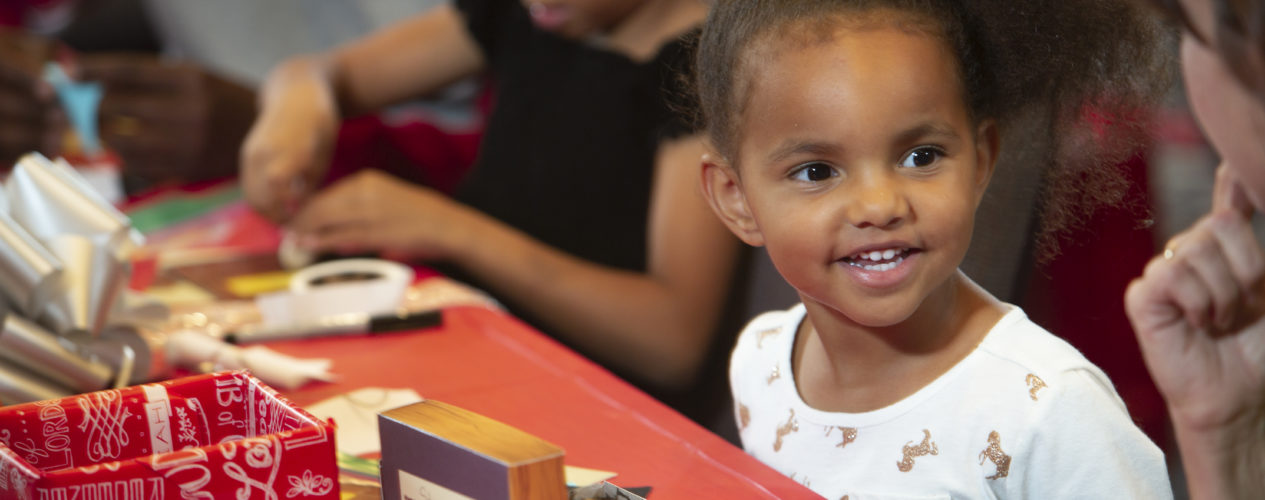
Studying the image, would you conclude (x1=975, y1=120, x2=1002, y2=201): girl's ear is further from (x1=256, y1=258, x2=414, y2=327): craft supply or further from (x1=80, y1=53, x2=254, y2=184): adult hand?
(x1=80, y1=53, x2=254, y2=184): adult hand

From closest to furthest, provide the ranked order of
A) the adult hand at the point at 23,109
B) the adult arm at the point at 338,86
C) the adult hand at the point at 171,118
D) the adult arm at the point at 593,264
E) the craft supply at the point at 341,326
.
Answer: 1. the craft supply at the point at 341,326
2. the adult arm at the point at 593,264
3. the adult arm at the point at 338,86
4. the adult hand at the point at 171,118
5. the adult hand at the point at 23,109

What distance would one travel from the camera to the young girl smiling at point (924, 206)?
0.61 meters

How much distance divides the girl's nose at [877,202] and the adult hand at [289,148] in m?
0.94

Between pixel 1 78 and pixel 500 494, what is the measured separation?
193cm

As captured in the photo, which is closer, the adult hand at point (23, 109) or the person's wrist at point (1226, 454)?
the person's wrist at point (1226, 454)

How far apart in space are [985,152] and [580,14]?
78cm

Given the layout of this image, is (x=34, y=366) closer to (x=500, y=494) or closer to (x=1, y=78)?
(x=500, y=494)

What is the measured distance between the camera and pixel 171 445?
601 millimetres

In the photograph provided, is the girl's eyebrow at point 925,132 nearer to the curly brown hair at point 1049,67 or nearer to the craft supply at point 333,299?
the curly brown hair at point 1049,67

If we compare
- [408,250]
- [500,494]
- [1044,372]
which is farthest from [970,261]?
[408,250]

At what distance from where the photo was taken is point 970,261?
686mm

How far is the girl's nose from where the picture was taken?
0.62m

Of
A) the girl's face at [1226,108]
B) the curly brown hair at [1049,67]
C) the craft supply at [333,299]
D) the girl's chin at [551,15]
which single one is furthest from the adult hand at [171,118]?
the girl's face at [1226,108]

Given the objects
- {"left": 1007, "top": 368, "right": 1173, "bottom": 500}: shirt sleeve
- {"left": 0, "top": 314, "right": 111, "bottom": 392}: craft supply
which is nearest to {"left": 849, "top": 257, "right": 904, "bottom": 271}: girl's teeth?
{"left": 1007, "top": 368, "right": 1173, "bottom": 500}: shirt sleeve
